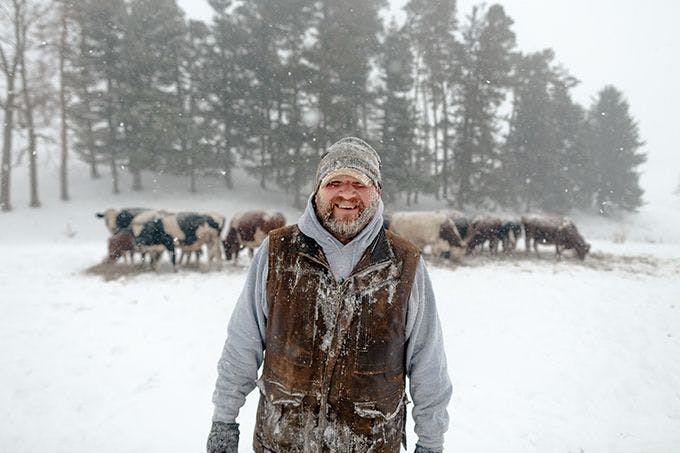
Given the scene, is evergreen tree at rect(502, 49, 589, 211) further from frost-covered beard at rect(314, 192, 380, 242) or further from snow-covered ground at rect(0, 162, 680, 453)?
frost-covered beard at rect(314, 192, 380, 242)

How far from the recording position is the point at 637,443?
4.19 meters

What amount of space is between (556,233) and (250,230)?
1087cm

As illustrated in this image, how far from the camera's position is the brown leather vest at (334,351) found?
71.0 inches

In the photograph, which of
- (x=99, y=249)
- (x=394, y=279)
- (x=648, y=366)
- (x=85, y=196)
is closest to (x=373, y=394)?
Answer: (x=394, y=279)

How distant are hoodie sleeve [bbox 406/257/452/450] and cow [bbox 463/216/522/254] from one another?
1266 cm

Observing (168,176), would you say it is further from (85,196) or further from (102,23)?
(102,23)

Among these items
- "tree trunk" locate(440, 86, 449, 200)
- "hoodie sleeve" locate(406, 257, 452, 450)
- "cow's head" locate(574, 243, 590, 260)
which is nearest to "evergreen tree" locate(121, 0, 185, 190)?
"tree trunk" locate(440, 86, 449, 200)

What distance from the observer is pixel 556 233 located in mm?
13633

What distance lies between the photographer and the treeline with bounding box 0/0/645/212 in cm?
2030

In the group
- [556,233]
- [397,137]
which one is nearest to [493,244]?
[556,233]

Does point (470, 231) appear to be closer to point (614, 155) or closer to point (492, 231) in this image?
point (492, 231)

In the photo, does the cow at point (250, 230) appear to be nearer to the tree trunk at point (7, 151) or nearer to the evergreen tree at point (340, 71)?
the evergreen tree at point (340, 71)

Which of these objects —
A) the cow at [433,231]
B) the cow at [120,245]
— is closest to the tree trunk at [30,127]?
the cow at [120,245]

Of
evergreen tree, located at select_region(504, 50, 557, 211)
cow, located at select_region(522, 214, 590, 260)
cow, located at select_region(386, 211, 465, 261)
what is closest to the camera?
cow, located at select_region(386, 211, 465, 261)
